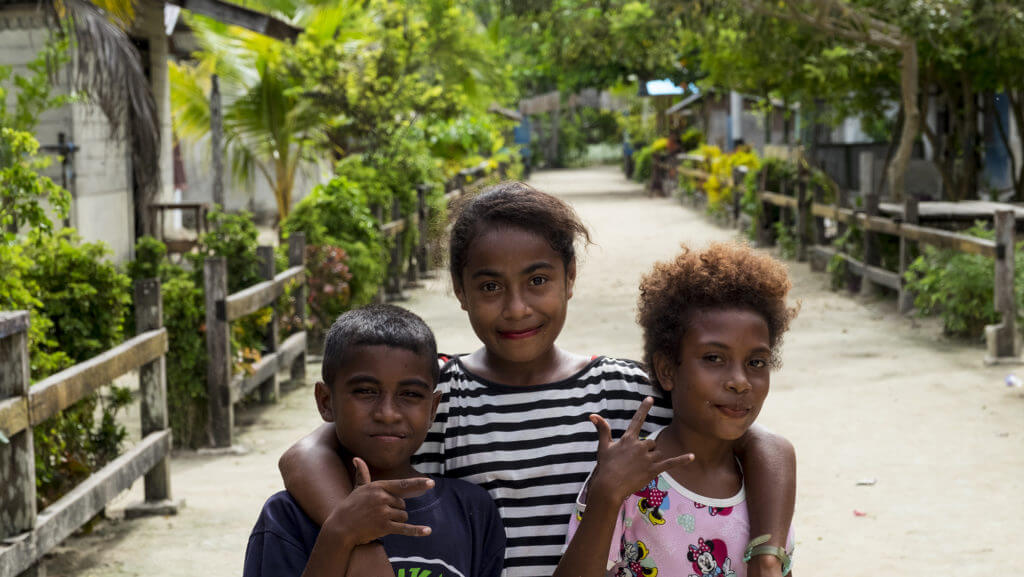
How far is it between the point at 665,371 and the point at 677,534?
0.31 m

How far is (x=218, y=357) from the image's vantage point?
6453mm

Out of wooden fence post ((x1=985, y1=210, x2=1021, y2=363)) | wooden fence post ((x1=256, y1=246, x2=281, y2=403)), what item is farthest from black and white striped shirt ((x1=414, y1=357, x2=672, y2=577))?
wooden fence post ((x1=985, y1=210, x2=1021, y2=363))

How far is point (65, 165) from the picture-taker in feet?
34.2

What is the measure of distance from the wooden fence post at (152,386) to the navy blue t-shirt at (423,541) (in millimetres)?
3344

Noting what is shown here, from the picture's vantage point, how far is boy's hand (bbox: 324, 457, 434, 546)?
1.85 m

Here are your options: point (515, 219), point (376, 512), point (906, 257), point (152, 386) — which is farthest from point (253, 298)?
point (906, 257)

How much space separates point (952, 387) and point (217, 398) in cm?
462

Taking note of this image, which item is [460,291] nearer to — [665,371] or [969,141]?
[665,371]

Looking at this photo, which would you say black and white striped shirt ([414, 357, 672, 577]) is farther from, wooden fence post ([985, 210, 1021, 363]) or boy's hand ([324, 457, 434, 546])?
wooden fence post ([985, 210, 1021, 363])

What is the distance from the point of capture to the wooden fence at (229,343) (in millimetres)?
6418

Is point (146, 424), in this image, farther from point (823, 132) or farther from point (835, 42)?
point (823, 132)

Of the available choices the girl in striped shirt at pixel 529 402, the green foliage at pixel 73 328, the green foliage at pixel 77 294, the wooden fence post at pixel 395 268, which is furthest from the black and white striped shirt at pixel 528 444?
the wooden fence post at pixel 395 268

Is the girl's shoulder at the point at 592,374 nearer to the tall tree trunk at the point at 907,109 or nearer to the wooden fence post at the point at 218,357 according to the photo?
the wooden fence post at the point at 218,357

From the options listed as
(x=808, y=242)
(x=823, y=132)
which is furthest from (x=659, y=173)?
(x=808, y=242)
